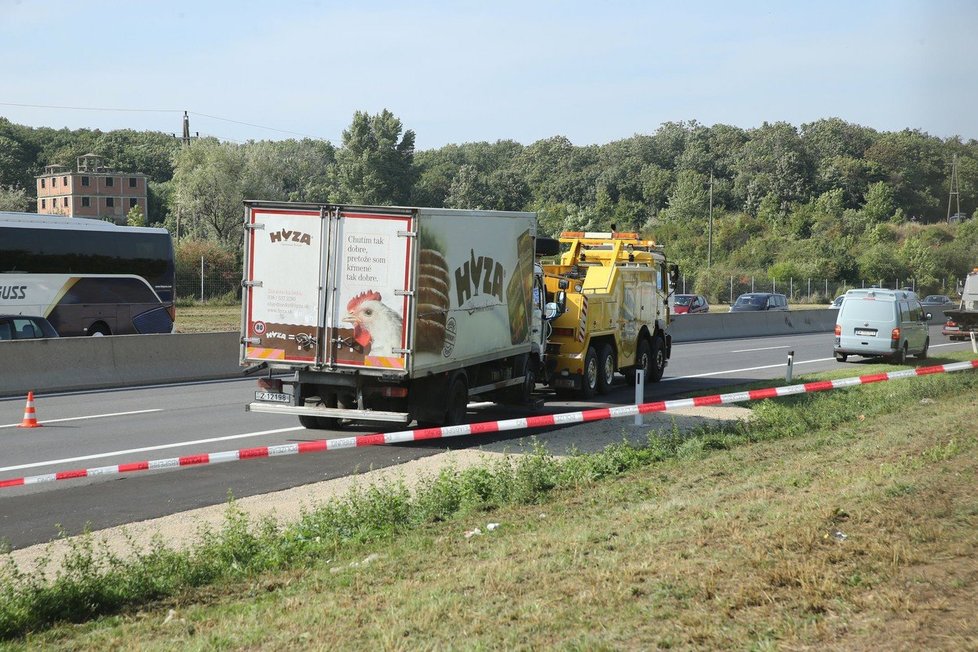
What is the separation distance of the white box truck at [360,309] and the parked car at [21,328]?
33.2 feet

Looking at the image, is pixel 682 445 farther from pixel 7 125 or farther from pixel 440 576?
pixel 7 125

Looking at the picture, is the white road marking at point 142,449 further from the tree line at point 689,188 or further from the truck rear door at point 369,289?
the tree line at point 689,188

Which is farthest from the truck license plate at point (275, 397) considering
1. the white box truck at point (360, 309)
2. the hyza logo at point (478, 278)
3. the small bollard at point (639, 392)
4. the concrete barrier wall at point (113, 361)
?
the concrete barrier wall at point (113, 361)

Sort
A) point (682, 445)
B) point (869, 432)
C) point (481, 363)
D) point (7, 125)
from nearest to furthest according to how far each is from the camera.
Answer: point (682, 445) < point (869, 432) < point (481, 363) < point (7, 125)

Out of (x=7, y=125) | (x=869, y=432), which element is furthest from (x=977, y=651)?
(x=7, y=125)

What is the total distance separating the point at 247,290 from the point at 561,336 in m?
6.57

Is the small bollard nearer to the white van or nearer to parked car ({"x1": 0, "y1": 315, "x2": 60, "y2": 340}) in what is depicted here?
parked car ({"x1": 0, "y1": 315, "x2": 60, "y2": 340})

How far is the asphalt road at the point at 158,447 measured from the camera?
1020cm

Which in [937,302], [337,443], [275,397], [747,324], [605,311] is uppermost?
[605,311]

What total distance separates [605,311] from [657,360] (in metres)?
3.49

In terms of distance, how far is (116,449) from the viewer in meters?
13.8

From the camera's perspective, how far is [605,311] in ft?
64.3

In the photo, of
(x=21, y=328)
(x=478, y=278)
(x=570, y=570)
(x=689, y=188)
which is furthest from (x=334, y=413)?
(x=689, y=188)

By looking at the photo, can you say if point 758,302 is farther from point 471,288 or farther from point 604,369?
point 471,288
